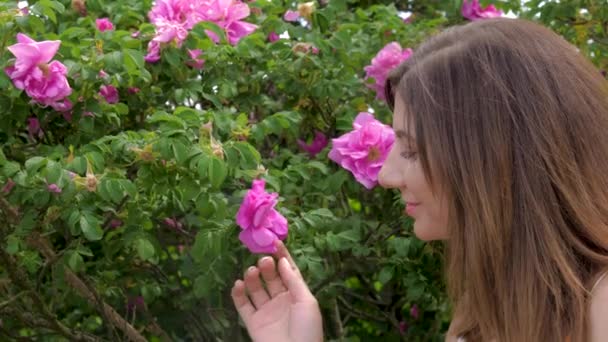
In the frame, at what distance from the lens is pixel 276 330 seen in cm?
238

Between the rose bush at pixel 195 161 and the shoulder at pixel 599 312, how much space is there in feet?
2.09

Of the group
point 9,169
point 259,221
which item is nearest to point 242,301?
point 259,221

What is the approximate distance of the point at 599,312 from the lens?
2002mm

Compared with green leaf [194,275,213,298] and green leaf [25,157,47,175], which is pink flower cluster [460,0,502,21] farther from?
green leaf [25,157,47,175]

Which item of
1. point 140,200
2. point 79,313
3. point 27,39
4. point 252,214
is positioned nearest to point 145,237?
point 140,200

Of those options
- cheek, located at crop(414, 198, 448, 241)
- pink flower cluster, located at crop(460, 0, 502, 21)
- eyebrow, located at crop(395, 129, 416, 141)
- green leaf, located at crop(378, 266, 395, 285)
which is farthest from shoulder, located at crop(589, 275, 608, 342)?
pink flower cluster, located at crop(460, 0, 502, 21)

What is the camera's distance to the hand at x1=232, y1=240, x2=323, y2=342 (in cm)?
234

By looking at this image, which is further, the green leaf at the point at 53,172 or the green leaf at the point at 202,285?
the green leaf at the point at 202,285

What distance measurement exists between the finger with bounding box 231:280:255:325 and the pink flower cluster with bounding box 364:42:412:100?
0.72 m

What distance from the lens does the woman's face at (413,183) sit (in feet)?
6.96

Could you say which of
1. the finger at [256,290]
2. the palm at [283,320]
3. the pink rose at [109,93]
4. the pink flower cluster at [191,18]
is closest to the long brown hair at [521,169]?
Result: the palm at [283,320]

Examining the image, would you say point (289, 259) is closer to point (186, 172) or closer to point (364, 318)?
point (186, 172)

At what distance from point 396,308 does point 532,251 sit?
1.42m

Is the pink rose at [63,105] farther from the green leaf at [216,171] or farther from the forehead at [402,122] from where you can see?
→ the forehead at [402,122]
